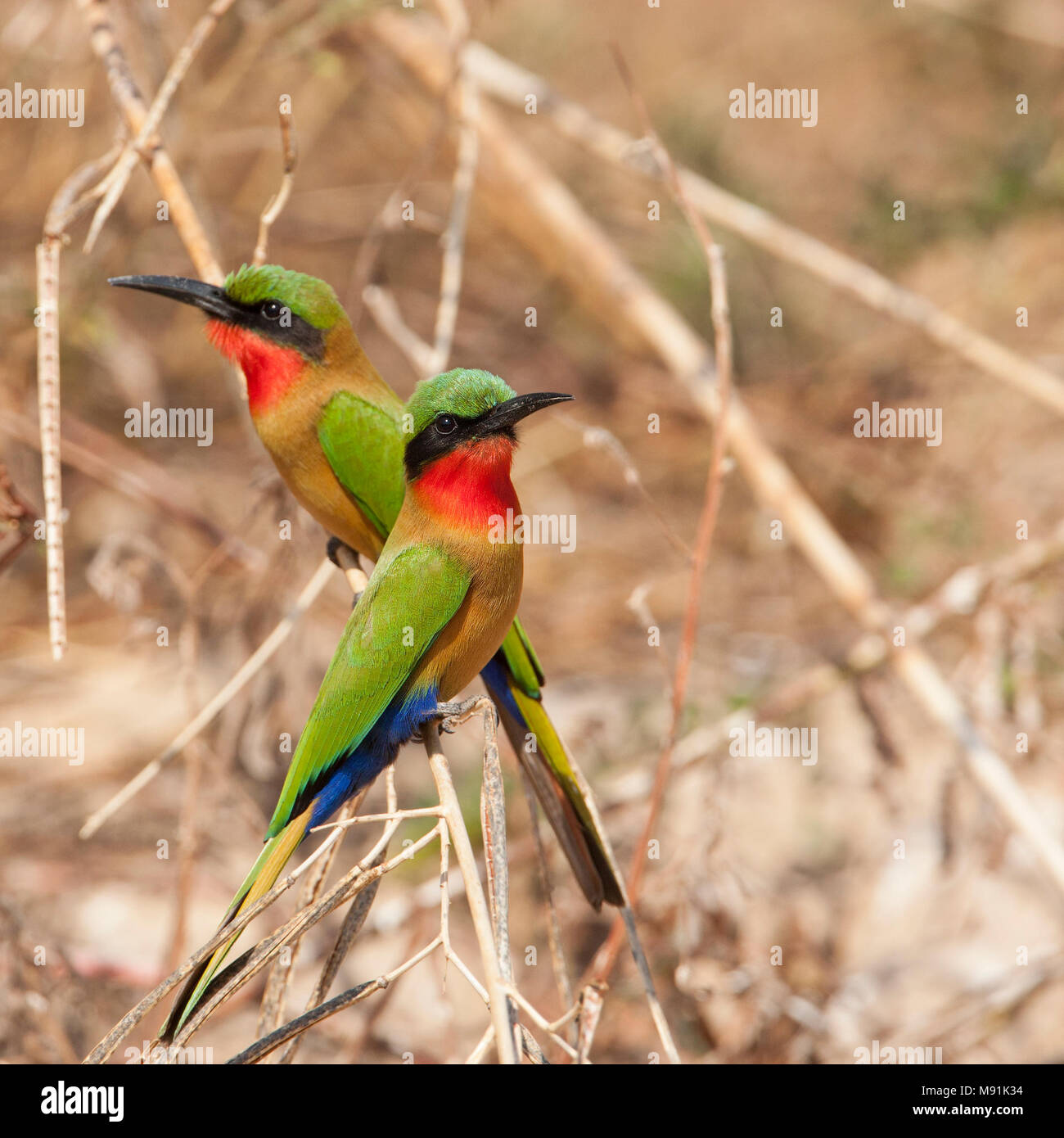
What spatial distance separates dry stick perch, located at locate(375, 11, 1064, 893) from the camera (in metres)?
3.47

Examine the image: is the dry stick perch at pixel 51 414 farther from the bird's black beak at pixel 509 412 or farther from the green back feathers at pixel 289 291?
the bird's black beak at pixel 509 412

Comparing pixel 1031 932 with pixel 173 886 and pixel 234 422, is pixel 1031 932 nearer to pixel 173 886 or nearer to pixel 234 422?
pixel 173 886

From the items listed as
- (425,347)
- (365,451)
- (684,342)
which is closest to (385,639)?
(365,451)

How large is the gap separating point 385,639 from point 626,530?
4291 mm

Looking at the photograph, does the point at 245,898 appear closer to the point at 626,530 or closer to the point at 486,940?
the point at 486,940

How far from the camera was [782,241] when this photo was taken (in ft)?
14.1

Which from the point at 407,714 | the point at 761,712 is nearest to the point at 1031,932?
the point at 761,712

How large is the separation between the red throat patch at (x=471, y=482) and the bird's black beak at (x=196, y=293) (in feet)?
2.97

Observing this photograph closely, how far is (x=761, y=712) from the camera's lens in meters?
4.11

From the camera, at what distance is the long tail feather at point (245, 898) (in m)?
1.97

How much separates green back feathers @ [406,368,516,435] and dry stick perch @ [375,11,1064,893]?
1.78m

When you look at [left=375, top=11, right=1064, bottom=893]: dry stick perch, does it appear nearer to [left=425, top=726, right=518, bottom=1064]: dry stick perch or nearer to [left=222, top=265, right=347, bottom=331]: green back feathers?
[left=222, top=265, right=347, bottom=331]: green back feathers

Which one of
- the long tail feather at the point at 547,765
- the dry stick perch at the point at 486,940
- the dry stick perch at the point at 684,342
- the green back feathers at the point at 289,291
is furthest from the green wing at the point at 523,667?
the dry stick perch at the point at 684,342

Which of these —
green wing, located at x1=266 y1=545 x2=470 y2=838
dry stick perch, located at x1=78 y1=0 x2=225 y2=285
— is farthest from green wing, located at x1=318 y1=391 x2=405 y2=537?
green wing, located at x1=266 y1=545 x2=470 y2=838
